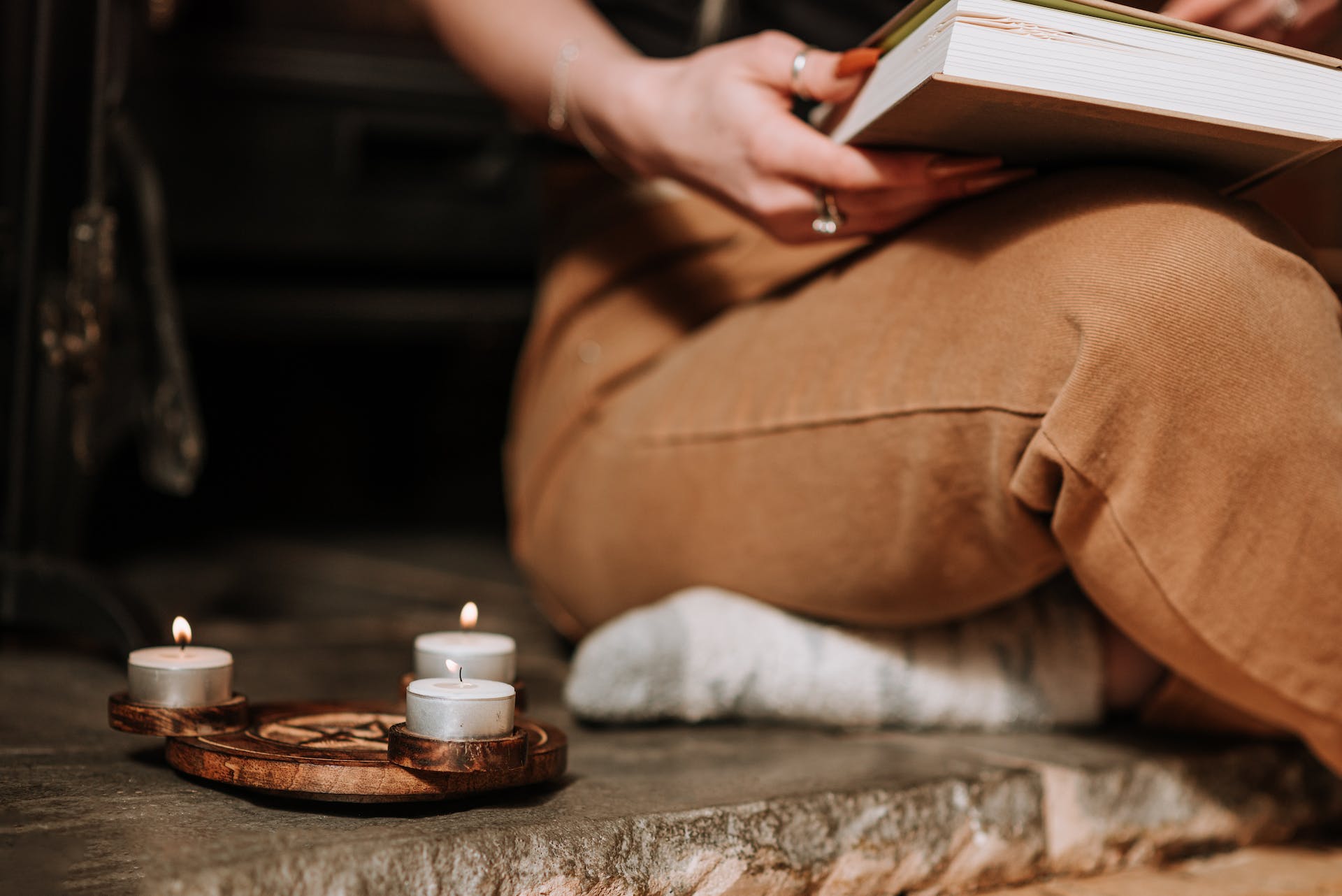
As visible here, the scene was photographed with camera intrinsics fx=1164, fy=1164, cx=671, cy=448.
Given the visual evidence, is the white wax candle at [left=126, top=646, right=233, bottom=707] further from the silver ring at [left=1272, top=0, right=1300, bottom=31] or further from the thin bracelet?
the silver ring at [left=1272, top=0, right=1300, bottom=31]

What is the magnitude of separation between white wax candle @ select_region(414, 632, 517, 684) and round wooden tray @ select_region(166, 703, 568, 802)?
0.04 m

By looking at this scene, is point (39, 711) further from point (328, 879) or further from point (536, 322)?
point (536, 322)

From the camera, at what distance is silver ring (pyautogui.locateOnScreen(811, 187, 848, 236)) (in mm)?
655

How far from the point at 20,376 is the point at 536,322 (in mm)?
389

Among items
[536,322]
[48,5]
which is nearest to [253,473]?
[536,322]

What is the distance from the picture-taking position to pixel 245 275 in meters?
1.48

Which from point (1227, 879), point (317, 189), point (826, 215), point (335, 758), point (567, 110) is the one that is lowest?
point (1227, 879)

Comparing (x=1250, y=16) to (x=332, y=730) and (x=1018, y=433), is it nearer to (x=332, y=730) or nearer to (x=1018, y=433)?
(x=1018, y=433)

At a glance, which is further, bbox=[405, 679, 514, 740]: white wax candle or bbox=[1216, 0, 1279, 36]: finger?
bbox=[1216, 0, 1279, 36]: finger

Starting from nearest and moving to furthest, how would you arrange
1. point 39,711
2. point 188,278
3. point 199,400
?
point 39,711 < point 188,278 < point 199,400

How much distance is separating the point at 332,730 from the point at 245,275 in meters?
1.03

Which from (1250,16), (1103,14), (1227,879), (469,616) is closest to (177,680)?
(469,616)

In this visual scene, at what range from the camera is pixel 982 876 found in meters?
0.66

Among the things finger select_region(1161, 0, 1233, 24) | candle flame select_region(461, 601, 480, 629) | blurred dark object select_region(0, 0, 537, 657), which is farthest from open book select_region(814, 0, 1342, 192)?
blurred dark object select_region(0, 0, 537, 657)
